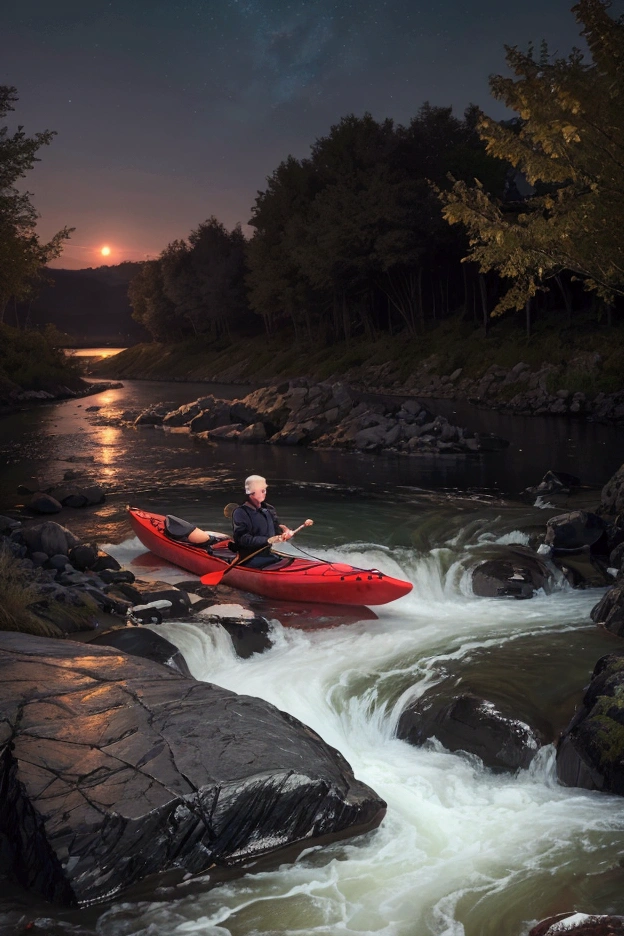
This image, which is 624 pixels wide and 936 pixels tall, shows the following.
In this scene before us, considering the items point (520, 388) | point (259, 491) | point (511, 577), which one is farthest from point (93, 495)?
point (520, 388)

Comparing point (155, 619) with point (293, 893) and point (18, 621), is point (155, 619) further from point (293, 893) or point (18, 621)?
point (293, 893)

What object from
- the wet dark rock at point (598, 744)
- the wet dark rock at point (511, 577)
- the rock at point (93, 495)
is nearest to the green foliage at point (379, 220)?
the rock at point (93, 495)

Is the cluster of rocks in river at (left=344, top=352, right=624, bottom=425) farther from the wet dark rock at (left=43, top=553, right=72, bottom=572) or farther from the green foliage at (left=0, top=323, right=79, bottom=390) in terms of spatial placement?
the wet dark rock at (left=43, top=553, right=72, bottom=572)

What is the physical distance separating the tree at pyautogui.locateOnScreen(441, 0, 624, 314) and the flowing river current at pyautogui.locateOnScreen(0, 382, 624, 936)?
4.70 m

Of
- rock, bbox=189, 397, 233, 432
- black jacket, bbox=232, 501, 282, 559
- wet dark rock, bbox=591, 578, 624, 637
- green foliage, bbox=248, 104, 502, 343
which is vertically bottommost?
wet dark rock, bbox=591, 578, 624, 637

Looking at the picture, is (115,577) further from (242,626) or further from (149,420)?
(149,420)

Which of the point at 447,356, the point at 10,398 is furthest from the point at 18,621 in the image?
the point at 10,398

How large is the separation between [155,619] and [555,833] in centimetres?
521

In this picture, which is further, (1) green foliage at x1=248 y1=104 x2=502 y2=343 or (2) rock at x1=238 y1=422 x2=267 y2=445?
(1) green foliage at x1=248 y1=104 x2=502 y2=343

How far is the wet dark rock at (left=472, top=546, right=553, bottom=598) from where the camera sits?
10.9 m

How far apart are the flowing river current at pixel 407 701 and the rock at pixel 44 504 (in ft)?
1.37

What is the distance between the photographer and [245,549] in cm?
1119

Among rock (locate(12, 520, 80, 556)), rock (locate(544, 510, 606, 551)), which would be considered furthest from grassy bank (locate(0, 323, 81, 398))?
rock (locate(544, 510, 606, 551))

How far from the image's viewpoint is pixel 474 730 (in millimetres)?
6941
